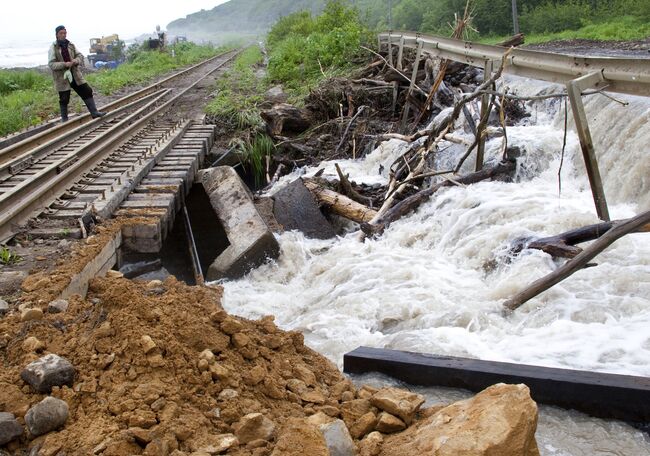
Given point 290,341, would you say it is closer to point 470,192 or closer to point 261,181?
point 470,192

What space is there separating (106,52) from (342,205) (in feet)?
130

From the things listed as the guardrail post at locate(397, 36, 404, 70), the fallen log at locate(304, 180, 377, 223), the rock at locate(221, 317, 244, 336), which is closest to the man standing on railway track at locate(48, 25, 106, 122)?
the fallen log at locate(304, 180, 377, 223)

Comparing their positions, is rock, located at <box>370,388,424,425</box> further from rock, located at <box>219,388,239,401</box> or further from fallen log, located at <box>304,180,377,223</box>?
fallen log, located at <box>304,180,377,223</box>

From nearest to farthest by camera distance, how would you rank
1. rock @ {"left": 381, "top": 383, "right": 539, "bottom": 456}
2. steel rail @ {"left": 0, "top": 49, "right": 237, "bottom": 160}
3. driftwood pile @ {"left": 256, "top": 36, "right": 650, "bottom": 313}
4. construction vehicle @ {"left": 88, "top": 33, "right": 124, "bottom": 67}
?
rock @ {"left": 381, "top": 383, "right": 539, "bottom": 456}, driftwood pile @ {"left": 256, "top": 36, "right": 650, "bottom": 313}, steel rail @ {"left": 0, "top": 49, "right": 237, "bottom": 160}, construction vehicle @ {"left": 88, "top": 33, "right": 124, "bottom": 67}

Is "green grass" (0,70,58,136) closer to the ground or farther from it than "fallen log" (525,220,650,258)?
farther from it

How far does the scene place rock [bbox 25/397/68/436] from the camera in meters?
2.97

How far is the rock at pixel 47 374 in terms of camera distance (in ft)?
10.8

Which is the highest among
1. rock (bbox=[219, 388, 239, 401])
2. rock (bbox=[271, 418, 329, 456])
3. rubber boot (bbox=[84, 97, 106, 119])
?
rubber boot (bbox=[84, 97, 106, 119])

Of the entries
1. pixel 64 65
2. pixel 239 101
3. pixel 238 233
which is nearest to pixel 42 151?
pixel 64 65

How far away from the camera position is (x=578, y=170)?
7719 millimetres

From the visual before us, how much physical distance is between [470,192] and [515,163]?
909 mm

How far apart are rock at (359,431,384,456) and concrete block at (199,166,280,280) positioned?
4410 mm

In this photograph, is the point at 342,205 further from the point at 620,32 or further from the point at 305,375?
the point at 620,32

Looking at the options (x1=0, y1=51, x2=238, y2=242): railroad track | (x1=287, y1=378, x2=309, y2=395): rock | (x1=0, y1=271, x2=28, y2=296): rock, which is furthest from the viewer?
(x1=0, y1=51, x2=238, y2=242): railroad track
